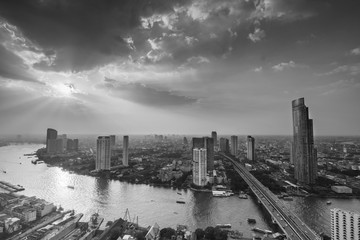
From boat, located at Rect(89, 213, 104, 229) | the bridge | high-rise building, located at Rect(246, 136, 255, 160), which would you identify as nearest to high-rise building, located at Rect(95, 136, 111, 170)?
boat, located at Rect(89, 213, 104, 229)

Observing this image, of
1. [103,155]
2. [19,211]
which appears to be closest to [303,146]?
[103,155]

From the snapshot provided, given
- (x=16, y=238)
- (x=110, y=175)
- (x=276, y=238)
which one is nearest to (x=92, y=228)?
(x=16, y=238)

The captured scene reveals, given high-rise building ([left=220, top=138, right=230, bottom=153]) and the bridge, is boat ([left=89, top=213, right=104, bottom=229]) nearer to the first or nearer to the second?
the bridge

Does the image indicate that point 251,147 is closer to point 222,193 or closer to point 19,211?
point 222,193

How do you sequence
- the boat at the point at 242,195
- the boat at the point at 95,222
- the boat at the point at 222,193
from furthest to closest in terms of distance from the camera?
1. the boat at the point at 222,193
2. the boat at the point at 242,195
3. the boat at the point at 95,222

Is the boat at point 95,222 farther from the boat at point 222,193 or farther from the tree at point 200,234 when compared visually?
the boat at point 222,193

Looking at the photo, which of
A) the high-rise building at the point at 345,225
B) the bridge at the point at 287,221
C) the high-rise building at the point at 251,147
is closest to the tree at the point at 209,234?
the bridge at the point at 287,221

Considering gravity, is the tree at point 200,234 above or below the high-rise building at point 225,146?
below
